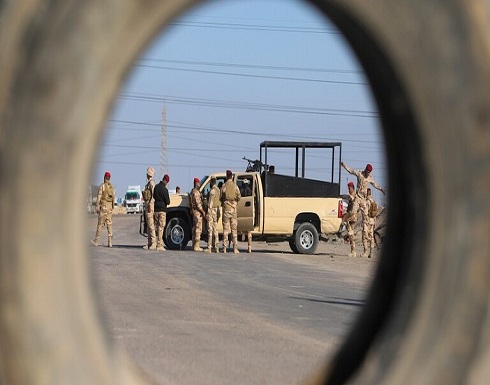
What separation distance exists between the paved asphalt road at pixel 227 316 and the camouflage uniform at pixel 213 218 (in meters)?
6.57

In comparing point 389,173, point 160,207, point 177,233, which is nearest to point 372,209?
point 177,233

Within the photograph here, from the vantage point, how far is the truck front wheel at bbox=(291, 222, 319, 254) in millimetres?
30469

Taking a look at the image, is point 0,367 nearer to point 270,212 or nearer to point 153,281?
point 153,281

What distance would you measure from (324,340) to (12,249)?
7.55 m

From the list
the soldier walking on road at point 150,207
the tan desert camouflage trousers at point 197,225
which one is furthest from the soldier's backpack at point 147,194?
the tan desert camouflage trousers at point 197,225

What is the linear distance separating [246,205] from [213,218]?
121 cm

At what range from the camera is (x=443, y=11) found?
6.56 ft

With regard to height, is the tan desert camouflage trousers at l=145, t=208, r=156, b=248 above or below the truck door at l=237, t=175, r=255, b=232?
below

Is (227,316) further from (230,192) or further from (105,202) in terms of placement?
(105,202)

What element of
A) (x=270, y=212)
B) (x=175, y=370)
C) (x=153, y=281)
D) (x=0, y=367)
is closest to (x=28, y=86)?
(x=0, y=367)

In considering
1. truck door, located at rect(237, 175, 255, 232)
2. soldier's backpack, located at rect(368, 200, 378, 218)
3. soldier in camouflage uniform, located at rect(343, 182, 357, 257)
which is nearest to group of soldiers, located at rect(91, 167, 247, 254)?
truck door, located at rect(237, 175, 255, 232)

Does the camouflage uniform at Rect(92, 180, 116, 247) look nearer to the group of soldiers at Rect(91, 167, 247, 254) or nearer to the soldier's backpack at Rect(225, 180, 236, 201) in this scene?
the group of soldiers at Rect(91, 167, 247, 254)

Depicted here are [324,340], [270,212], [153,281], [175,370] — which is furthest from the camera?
[270,212]

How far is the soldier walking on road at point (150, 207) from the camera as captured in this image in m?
30.0
